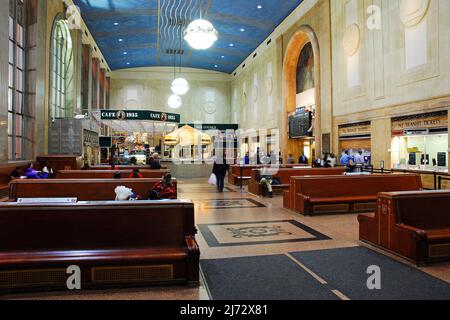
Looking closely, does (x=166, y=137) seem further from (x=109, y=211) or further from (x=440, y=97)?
(x=109, y=211)

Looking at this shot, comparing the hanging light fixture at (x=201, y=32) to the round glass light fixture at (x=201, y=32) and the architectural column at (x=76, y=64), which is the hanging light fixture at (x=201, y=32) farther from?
the architectural column at (x=76, y=64)

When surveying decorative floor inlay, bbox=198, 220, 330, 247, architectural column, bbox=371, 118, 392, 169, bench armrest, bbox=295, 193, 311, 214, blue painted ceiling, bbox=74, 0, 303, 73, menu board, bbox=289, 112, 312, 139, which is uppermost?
blue painted ceiling, bbox=74, 0, 303, 73

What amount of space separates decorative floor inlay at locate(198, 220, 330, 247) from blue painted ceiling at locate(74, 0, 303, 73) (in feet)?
42.6

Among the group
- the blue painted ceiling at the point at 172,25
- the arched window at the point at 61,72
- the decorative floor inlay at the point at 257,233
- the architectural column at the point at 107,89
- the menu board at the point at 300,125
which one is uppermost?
the blue painted ceiling at the point at 172,25

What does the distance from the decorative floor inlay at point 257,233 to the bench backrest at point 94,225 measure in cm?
148

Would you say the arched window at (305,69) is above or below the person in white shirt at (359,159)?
above

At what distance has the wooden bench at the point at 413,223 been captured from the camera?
4008 mm

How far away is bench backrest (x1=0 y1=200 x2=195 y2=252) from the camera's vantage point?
3.32 m

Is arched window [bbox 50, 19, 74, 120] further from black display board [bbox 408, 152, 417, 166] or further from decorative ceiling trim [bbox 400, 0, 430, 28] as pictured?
black display board [bbox 408, 152, 417, 166]

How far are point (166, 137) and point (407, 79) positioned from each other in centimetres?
1208

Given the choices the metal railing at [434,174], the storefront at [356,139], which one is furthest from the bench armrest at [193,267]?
the storefront at [356,139]

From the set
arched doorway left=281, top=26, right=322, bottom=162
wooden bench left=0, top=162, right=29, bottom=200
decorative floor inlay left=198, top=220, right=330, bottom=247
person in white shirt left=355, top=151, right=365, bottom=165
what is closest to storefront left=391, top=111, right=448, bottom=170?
person in white shirt left=355, top=151, right=365, bottom=165
